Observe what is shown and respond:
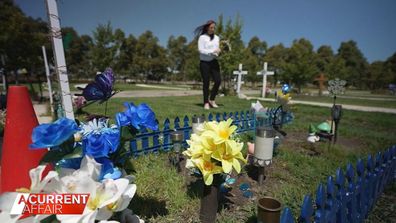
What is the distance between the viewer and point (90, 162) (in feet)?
3.30

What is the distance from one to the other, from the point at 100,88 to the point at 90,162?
1.49 feet

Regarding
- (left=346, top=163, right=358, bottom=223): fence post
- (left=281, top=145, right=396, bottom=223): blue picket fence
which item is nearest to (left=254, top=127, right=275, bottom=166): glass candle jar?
(left=281, top=145, right=396, bottom=223): blue picket fence

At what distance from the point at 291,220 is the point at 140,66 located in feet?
142

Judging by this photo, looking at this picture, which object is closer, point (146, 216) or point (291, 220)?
point (291, 220)

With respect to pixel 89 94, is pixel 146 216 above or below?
below

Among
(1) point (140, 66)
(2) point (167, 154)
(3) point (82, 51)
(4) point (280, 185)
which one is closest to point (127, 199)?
(4) point (280, 185)

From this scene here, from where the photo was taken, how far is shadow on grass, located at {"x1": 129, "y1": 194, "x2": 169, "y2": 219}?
6.65 feet

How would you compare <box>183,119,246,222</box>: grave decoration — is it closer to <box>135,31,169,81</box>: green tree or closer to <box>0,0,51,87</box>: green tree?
<box>0,0,51,87</box>: green tree

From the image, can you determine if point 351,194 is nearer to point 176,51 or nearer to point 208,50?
point 208,50

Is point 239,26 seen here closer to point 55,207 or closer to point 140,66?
point 55,207

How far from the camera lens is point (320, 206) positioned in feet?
4.90

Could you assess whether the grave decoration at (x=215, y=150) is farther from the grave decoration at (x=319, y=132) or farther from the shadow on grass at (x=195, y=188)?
the grave decoration at (x=319, y=132)

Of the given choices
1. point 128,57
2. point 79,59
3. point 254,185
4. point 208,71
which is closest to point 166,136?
point 254,185

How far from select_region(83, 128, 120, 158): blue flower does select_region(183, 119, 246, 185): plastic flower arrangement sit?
0.61 meters
